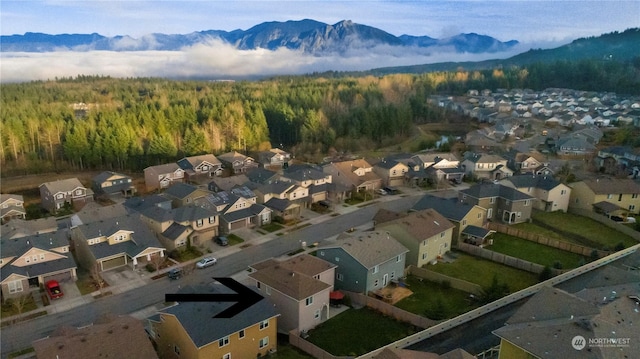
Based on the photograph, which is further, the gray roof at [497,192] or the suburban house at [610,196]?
the suburban house at [610,196]

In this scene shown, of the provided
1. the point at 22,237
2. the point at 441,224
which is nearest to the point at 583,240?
the point at 441,224

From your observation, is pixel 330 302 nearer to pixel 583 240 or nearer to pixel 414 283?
pixel 414 283

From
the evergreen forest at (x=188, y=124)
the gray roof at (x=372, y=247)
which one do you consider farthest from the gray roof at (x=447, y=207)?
the evergreen forest at (x=188, y=124)

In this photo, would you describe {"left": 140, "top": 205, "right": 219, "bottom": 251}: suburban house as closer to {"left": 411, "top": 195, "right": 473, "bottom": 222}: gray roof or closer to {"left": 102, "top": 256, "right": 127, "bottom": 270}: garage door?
{"left": 102, "top": 256, "right": 127, "bottom": 270}: garage door

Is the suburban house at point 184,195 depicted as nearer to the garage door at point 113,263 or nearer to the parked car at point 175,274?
the garage door at point 113,263

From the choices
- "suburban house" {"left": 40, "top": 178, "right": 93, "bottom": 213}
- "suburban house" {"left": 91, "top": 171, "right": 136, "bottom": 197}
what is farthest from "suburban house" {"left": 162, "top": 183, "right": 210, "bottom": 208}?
"suburban house" {"left": 40, "top": 178, "right": 93, "bottom": 213}

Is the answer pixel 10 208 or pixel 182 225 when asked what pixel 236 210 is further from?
pixel 10 208
